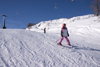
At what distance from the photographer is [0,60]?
8.06 ft

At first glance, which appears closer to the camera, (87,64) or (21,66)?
(21,66)

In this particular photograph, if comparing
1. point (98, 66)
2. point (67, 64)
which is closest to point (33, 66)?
point (67, 64)

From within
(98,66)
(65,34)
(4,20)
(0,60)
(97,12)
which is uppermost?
(97,12)

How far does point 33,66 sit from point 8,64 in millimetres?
882

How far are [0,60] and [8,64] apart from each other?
440 millimetres

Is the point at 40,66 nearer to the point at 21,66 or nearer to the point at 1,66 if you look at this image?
the point at 21,66

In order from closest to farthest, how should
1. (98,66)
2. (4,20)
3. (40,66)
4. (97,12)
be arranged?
(40,66) < (98,66) < (4,20) < (97,12)

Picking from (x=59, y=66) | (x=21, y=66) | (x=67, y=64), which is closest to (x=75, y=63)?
(x=67, y=64)

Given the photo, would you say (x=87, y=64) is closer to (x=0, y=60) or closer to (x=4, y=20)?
(x=0, y=60)

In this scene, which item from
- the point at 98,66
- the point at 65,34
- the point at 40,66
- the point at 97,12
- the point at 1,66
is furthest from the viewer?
the point at 97,12

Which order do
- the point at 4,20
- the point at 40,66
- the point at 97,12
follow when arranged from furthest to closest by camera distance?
the point at 97,12 < the point at 4,20 < the point at 40,66

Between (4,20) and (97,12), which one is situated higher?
(97,12)

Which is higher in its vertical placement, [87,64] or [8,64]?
[8,64]

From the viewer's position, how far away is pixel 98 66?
2.49 meters
